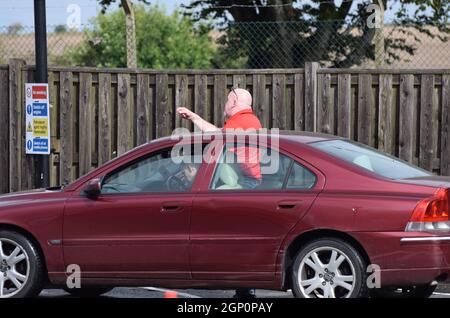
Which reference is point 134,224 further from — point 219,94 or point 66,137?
point 66,137

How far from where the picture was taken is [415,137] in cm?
1327

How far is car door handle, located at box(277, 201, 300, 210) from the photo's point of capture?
8.38 metres

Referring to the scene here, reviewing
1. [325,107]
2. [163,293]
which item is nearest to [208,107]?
[325,107]

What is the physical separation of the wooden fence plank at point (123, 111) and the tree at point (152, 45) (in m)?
20.4

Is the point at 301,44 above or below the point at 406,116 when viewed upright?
above

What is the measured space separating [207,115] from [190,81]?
48 centimetres

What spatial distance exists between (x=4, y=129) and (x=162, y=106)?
6.88ft

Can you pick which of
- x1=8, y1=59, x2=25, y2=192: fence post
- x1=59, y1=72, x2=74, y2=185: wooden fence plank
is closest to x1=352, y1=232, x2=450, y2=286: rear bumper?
x1=59, y1=72, x2=74, y2=185: wooden fence plank

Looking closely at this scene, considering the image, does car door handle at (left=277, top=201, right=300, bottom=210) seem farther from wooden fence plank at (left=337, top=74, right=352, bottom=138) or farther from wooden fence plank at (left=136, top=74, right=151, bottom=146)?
wooden fence plank at (left=136, top=74, right=151, bottom=146)

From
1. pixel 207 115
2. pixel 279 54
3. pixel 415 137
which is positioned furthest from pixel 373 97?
pixel 279 54

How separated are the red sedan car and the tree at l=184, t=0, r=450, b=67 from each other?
282 inches

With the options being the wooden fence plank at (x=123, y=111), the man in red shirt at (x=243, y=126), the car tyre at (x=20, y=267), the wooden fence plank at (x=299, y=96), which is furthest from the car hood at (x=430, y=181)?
the wooden fence plank at (x=123, y=111)

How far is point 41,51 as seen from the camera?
12.6 meters
